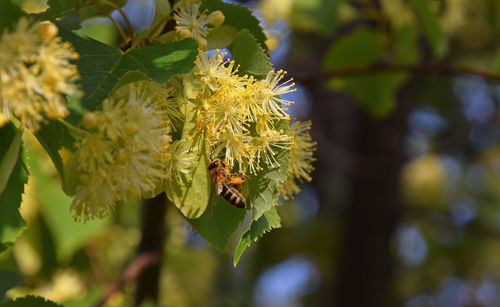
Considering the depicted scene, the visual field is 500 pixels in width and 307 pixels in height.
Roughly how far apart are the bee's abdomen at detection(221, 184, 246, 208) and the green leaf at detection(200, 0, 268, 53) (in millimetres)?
281

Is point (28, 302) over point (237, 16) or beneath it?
beneath

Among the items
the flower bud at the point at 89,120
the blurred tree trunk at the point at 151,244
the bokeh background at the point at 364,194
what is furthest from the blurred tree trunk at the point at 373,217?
the flower bud at the point at 89,120

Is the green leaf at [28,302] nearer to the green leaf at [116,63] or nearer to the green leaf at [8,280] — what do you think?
the green leaf at [8,280]

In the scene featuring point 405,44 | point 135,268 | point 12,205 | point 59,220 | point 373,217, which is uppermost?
point 12,205

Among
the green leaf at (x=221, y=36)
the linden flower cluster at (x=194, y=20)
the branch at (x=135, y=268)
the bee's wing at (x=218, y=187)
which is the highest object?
the linden flower cluster at (x=194, y=20)

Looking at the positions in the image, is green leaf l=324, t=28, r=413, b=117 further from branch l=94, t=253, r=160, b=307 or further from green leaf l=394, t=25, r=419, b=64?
branch l=94, t=253, r=160, b=307

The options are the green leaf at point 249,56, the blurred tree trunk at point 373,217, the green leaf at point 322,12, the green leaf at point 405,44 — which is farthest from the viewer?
the blurred tree trunk at point 373,217

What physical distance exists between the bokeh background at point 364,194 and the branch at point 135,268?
0.16 meters

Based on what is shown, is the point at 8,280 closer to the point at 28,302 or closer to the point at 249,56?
the point at 28,302

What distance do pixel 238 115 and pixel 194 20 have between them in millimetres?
193

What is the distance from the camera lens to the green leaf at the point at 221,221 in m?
0.96

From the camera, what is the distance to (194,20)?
0.92 metres

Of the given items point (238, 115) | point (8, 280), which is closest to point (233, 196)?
point (238, 115)

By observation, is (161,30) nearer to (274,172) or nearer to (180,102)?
(180,102)
